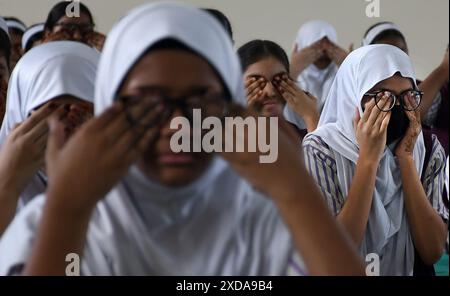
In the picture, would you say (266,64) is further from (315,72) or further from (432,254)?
(315,72)

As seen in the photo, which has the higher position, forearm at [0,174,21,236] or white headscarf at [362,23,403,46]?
white headscarf at [362,23,403,46]

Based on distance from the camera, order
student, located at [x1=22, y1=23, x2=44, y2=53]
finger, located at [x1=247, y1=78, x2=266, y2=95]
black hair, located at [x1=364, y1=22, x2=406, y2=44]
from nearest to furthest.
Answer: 1. finger, located at [x1=247, y1=78, x2=266, y2=95]
2. student, located at [x1=22, y1=23, x2=44, y2=53]
3. black hair, located at [x1=364, y1=22, x2=406, y2=44]

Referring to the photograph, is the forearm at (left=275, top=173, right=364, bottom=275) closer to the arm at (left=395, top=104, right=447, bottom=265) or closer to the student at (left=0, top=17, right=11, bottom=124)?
the arm at (left=395, top=104, right=447, bottom=265)

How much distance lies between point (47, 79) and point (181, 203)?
0.81 m

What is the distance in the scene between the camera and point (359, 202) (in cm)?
193

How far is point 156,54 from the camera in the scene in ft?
3.17

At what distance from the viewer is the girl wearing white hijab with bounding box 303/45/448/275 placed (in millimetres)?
2016

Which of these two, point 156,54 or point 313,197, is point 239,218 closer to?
point 313,197

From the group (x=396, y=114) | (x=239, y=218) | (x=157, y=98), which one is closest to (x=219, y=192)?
(x=239, y=218)

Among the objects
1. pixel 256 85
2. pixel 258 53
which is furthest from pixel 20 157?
pixel 258 53

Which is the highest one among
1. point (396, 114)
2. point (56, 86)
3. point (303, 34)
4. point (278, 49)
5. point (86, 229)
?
point (303, 34)

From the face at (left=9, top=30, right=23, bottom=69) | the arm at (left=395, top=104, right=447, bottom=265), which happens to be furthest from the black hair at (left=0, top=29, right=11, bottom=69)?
the arm at (left=395, top=104, right=447, bottom=265)

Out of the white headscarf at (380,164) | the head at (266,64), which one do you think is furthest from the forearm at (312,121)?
the white headscarf at (380,164)

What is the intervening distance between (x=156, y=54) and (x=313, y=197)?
0.25 meters
